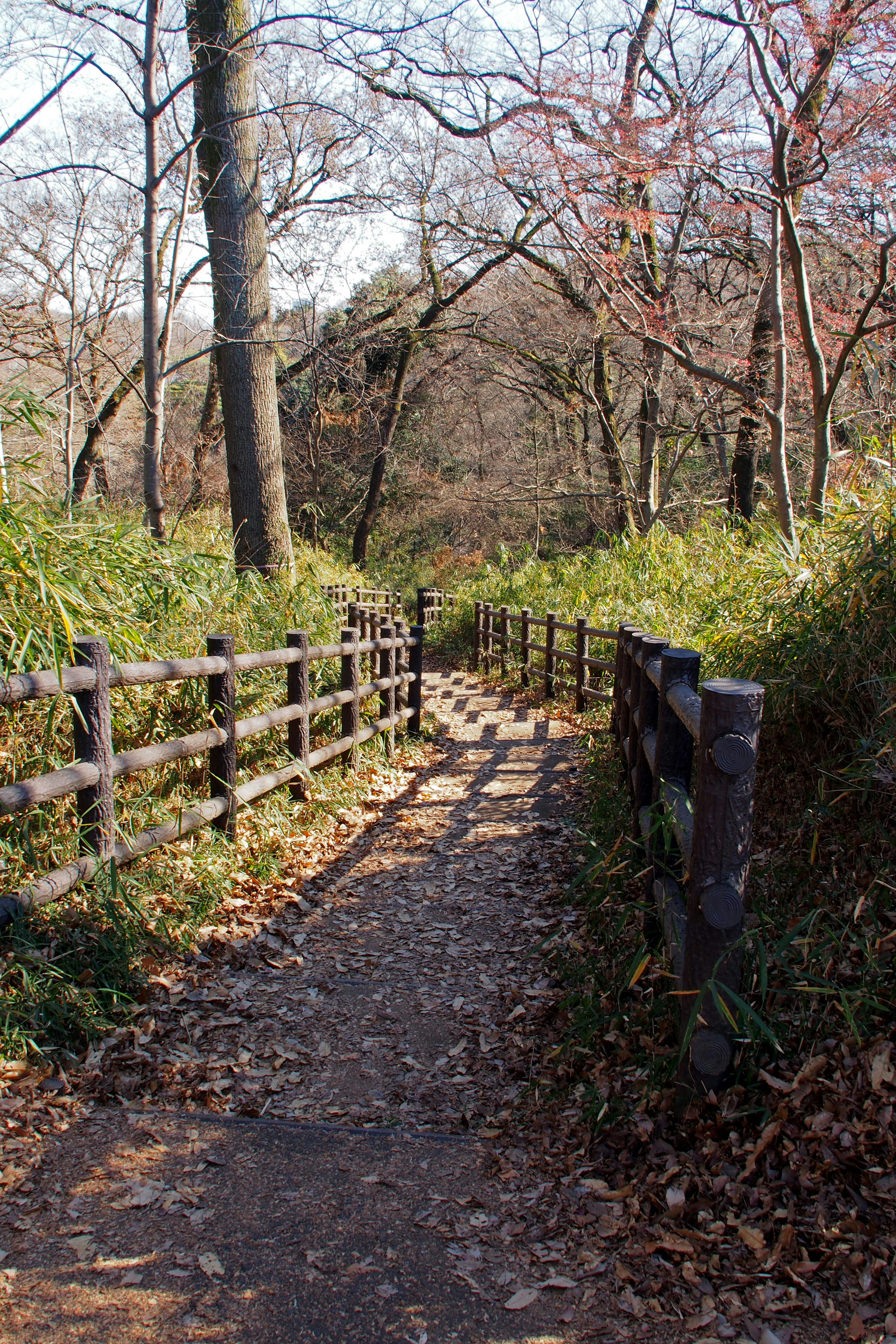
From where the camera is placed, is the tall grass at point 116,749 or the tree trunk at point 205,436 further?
the tree trunk at point 205,436

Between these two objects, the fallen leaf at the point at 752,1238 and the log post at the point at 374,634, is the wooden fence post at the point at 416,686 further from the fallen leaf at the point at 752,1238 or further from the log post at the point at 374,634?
the fallen leaf at the point at 752,1238

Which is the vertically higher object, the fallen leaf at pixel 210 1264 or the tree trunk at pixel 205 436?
the tree trunk at pixel 205 436

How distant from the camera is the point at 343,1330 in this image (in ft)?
7.11

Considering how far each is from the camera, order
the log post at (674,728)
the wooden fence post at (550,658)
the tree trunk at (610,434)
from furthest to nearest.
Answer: the tree trunk at (610,434) < the wooden fence post at (550,658) < the log post at (674,728)

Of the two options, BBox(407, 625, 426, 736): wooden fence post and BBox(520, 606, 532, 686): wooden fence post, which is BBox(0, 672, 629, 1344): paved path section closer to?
BBox(407, 625, 426, 736): wooden fence post

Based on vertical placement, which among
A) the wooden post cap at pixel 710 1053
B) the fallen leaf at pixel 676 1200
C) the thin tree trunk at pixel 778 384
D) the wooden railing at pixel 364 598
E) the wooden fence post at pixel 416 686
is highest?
the thin tree trunk at pixel 778 384

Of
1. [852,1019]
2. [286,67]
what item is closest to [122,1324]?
[852,1019]

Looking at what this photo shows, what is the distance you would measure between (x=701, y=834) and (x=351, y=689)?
4716mm

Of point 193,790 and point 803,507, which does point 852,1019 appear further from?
point 803,507

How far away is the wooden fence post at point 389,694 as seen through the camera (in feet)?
26.9

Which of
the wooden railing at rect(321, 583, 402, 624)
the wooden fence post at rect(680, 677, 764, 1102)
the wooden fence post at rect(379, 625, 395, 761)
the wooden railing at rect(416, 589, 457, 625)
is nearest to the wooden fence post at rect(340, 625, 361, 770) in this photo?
the wooden fence post at rect(379, 625, 395, 761)

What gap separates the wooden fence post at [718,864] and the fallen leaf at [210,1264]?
1.46 m

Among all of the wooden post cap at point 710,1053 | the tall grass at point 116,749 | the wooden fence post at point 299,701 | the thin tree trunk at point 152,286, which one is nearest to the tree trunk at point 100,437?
the thin tree trunk at point 152,286

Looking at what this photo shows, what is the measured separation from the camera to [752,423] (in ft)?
50.6
